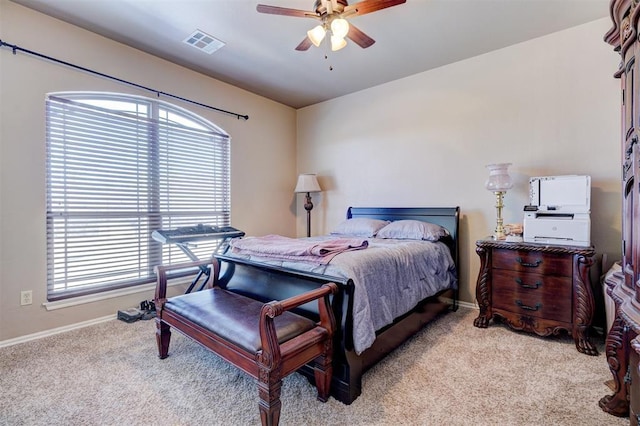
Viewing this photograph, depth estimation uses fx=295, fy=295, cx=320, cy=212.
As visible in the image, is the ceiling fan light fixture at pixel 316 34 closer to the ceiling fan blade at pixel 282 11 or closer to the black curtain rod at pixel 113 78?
the ceiling fan blade at pixel 282 11

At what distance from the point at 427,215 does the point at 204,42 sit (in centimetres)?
306

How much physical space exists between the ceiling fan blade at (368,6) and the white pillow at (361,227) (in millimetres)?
2158

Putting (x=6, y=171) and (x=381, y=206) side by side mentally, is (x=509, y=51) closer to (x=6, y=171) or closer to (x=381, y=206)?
(x=381, y=206)

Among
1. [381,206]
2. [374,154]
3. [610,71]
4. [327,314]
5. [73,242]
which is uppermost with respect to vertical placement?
[610,71]

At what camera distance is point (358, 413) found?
1.60m

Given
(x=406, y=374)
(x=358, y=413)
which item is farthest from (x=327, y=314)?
(x=406, y=374)

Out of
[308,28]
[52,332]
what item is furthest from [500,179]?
[52,332]

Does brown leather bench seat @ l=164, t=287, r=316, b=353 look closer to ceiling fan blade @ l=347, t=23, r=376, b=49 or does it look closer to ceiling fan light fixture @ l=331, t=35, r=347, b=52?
ceiling fan light fixture @ l=331, t=35, r=347, b=52

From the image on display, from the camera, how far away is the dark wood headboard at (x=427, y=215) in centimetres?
327

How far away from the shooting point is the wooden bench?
1.40 metres

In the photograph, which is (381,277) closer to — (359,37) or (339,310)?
(339,310)

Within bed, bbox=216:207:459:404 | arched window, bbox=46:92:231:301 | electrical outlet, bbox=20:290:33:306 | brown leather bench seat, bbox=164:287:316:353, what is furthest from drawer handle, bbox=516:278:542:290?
electrical outlet, bbox=20:290:33:306

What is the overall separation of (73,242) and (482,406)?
3521 mm

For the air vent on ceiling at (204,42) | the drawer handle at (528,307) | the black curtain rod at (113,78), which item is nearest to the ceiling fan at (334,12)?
the air vent on ceiling at (204,42)
